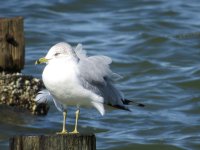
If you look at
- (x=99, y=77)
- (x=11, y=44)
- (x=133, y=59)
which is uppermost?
(x=99, y=77)

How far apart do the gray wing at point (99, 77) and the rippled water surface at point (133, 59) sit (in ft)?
8.95

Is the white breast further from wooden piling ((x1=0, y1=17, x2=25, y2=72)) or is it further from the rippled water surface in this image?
wooden piling ((x1=0, y1=17, x2=25, y2=72))

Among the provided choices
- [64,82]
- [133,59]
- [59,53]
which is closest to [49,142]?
[64,82]

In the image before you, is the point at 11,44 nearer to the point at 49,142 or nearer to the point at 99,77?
the point at 99,77

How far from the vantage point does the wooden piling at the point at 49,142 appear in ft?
17.4

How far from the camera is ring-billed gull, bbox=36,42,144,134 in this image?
229 inches

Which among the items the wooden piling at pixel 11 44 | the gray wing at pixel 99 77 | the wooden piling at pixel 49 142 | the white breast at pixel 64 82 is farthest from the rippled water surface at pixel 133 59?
the wooden piling at pixel 49 142

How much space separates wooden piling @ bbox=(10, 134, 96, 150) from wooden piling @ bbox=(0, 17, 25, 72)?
3757 mm

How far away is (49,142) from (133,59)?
8.34 metres

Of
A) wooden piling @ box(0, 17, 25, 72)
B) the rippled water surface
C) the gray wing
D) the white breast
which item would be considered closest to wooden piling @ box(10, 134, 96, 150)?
the white breast

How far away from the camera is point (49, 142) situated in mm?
5301

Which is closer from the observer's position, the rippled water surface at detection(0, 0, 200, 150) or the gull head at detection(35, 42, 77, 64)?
the gull head at detection(35, 42, 77, 64)

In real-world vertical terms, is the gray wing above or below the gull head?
below

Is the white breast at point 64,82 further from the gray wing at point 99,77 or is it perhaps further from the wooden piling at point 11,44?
the wooden piling at point 11,44
